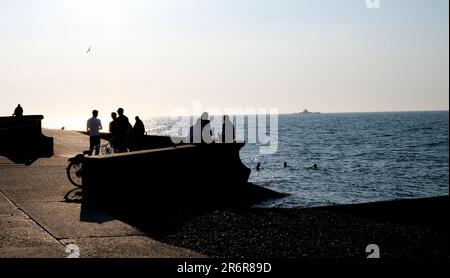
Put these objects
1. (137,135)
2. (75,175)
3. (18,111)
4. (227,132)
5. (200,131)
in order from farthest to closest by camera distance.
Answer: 1. (18,111)
2. (137,135)
3. (227,132)
4. (200,131)
5. (75,175)

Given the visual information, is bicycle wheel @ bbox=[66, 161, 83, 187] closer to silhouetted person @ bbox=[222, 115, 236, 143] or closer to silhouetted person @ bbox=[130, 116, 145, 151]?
silhouetted person @ bbox=[130, 116, 145, 151]

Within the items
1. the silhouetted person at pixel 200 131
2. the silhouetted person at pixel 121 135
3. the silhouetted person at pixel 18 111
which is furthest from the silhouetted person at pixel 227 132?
the silhouetted person at pixel 18 111

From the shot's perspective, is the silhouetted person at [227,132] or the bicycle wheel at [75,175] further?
the silhouetted person at [227,132]

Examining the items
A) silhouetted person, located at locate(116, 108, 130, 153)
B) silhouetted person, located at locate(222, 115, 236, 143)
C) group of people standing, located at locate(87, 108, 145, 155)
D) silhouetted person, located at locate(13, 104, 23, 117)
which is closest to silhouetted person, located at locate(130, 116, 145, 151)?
group of people standing, located at locate(87, 108, 145, 155)

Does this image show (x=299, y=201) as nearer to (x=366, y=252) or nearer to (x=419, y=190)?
(x=419, y=190)

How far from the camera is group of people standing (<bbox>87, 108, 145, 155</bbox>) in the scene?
17.2m

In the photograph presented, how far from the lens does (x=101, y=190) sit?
11.3 m

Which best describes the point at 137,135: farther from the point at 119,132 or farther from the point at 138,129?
the point at 119,132

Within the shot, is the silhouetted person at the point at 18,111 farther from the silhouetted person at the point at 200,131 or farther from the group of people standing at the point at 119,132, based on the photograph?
the silhouetted person at the point at 200,131

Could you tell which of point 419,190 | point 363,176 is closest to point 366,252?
point 419,190

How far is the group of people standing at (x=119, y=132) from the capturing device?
17219 mm

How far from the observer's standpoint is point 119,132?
17281mm

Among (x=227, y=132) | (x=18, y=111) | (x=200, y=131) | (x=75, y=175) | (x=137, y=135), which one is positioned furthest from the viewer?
(x=18, y=111)

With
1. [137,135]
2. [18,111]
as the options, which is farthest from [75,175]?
[18,111]
